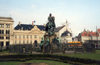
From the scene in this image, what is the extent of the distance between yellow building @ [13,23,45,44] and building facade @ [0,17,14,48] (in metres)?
2.43

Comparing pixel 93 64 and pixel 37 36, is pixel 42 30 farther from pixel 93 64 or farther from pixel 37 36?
pixel 93 64

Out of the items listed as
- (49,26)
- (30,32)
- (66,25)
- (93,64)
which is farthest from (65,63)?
(66,25)

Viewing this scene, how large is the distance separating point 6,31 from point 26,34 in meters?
10.7

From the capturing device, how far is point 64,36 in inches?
3059

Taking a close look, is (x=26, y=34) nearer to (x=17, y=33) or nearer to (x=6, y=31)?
(x=17, y=33)

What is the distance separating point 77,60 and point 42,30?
66752 mm

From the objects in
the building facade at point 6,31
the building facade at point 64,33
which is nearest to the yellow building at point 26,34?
the building facade at point 6,31

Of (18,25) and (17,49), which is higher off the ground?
(18,25)

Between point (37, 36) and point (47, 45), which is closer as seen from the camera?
point (47, 45)

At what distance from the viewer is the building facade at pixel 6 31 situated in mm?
67219

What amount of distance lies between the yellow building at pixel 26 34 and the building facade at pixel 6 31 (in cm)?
243

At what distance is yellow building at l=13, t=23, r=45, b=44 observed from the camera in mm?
70438

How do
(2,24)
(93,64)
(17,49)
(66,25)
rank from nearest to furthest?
(93,64)
(17,49)
(2,24)
(66,25)

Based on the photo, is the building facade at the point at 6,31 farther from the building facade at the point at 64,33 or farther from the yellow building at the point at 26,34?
the building facade at the point at 64,33
